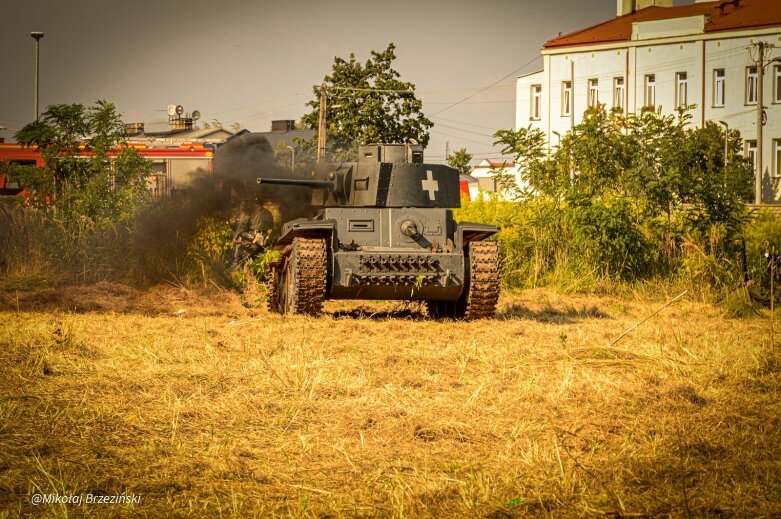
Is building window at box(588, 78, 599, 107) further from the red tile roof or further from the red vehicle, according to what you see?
the red vehicle

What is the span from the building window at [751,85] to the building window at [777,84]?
656mm

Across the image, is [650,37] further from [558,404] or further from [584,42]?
[558,404]

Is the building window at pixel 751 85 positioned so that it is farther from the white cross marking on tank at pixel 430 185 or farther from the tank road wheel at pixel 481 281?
the tank road wheel at pixel 481 281

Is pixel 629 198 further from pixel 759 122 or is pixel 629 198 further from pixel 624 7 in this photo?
pixel 624 7

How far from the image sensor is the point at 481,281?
601 inches

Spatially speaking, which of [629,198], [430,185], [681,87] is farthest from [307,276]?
[681,87]

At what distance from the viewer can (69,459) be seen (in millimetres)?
6930

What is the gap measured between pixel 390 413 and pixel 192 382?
6.29ft

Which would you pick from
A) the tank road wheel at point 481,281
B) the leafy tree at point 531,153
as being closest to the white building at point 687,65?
the leafy tree at point 531,153

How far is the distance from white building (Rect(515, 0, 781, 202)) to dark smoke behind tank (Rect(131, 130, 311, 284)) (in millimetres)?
23426

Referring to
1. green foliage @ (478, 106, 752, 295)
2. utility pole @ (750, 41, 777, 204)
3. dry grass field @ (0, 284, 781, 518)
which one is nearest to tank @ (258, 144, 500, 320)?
dry grass field @ (0, 284, 781, 518)

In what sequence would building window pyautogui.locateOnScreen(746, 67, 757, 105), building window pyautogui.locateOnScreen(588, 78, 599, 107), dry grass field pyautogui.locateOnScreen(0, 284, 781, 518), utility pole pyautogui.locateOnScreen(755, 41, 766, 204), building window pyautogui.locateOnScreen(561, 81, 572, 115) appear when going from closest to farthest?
dry grass field pyautogui.locateOnScreen(0, 284, 781, 518)
utility pole pyautogui.locateOnScreen(755, 41, 766, 204)
building window pyautogui.locateOnScreen(746, 67, 757, 105)
building window pyautogui.locateOnScreen(588, 78, 599, 107)
building window pyautogui.locateOnScreen(561, 81, 572, 115)

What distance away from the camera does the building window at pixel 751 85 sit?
145 ft

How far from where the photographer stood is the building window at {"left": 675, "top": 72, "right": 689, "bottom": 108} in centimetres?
4484
